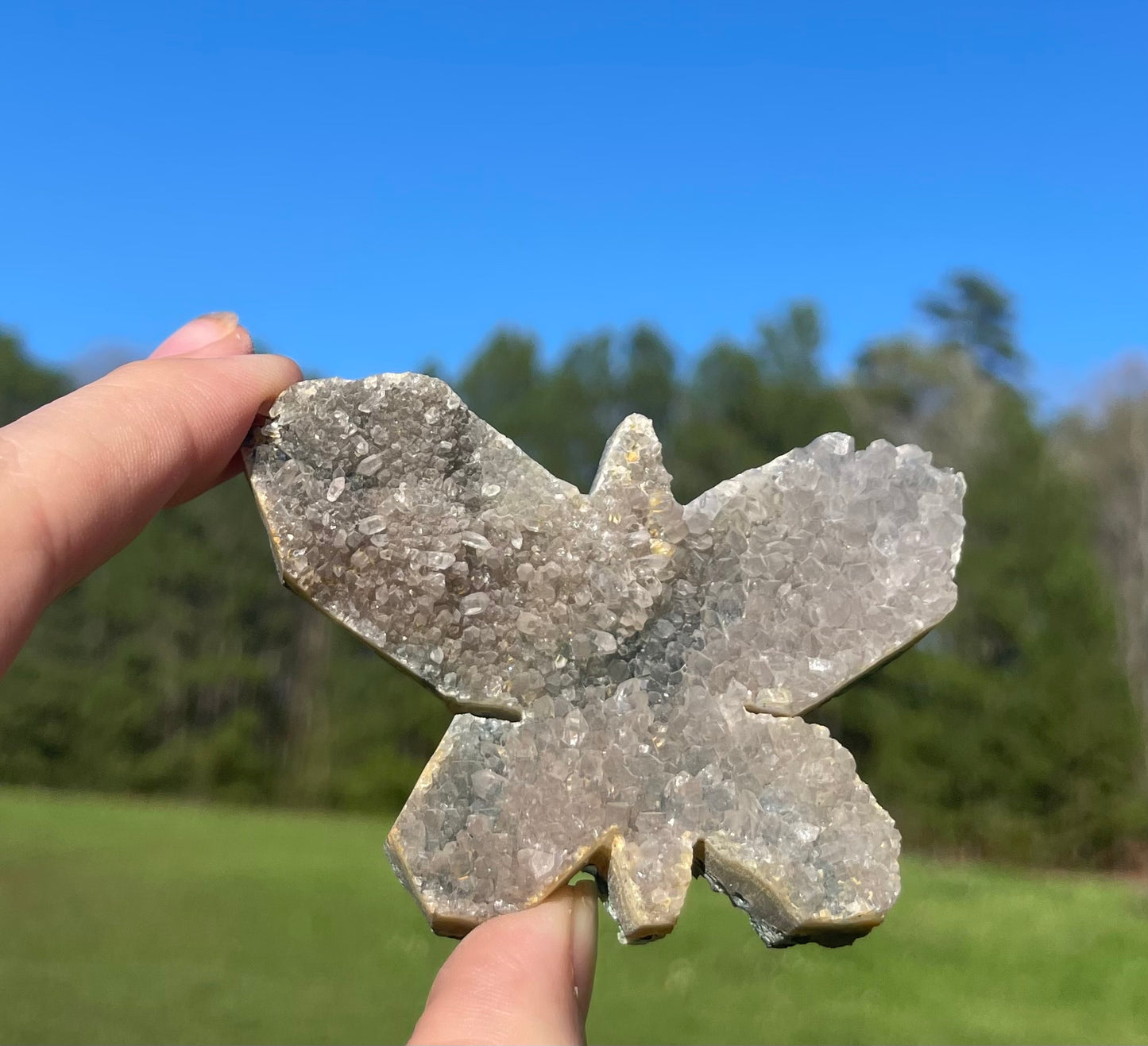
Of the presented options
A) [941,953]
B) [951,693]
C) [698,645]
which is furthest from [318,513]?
[951,693]

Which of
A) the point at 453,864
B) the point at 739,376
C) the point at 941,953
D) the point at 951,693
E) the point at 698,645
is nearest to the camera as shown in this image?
the point at 453,864

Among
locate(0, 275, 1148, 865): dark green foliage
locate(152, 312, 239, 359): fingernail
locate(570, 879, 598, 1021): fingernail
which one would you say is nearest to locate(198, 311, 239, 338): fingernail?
locate(152, 312, 239, 359): fingernail

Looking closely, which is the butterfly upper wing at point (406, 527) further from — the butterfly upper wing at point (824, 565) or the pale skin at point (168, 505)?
the butterfly upper wing at point (824, 565)

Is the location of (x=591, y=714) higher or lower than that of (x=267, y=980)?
higher

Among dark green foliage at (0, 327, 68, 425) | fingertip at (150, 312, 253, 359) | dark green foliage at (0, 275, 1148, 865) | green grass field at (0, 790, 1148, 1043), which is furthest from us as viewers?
dark green foliage at (0, 327, 68, 425)

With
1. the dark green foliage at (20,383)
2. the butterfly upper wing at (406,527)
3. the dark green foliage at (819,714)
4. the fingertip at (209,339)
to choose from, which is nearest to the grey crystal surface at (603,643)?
the butterfly upper wing at (406,527)

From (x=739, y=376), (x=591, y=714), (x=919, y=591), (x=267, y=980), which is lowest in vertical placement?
(x=267, y=980)

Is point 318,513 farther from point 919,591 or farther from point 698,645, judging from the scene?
point 919,591

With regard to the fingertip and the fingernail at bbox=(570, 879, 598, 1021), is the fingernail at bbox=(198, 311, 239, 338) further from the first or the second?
the fingernail at bbox=(570, 879, 598, 1021)
